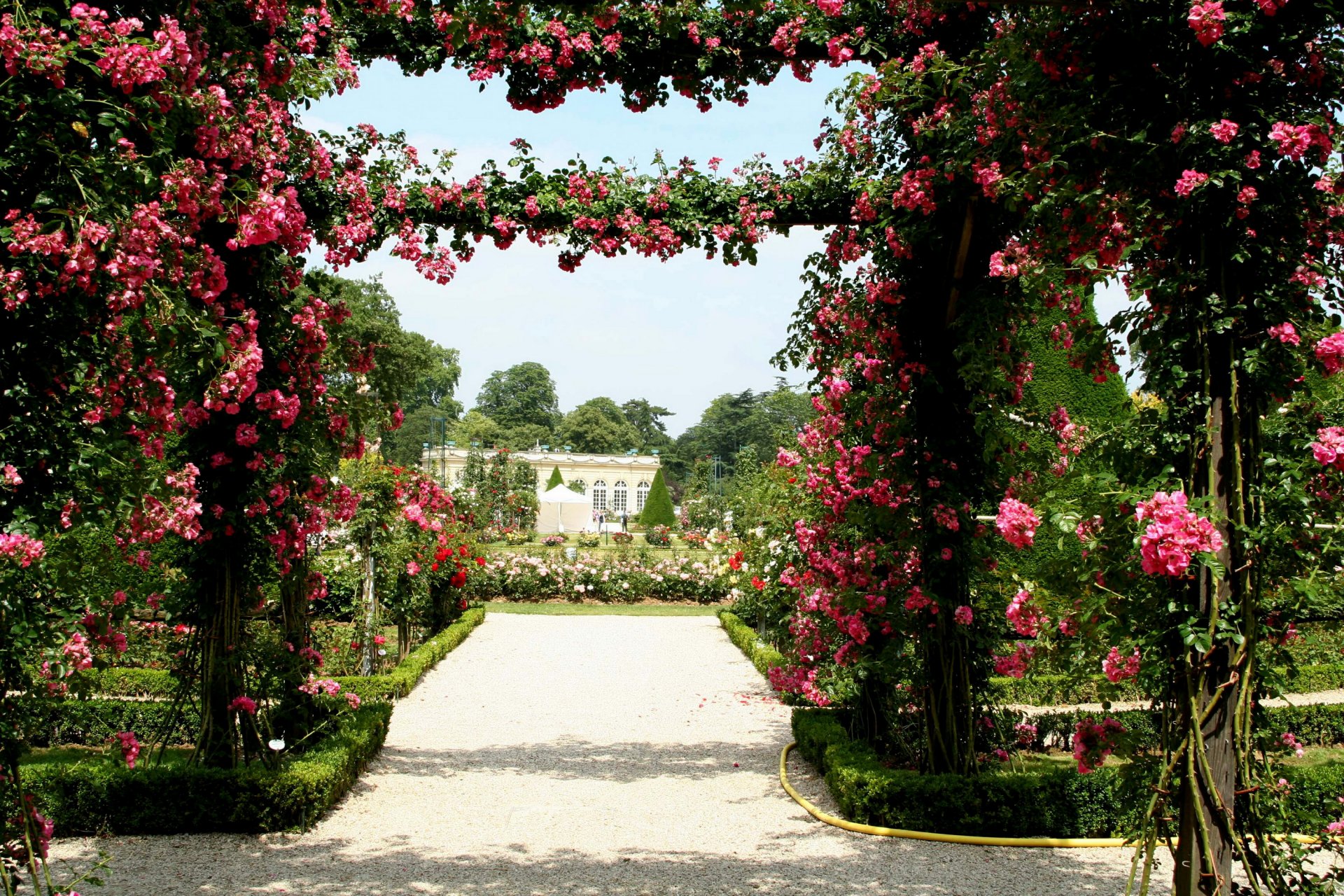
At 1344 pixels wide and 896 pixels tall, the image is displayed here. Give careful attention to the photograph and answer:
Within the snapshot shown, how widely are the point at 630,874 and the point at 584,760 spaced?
233cm

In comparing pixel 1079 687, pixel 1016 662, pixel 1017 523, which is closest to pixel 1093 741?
pixel 1017 523

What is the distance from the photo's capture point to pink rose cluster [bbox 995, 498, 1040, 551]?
3.39m

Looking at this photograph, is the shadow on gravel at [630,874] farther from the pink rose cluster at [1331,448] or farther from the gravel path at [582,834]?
the pink rose cluster at [1331,448]

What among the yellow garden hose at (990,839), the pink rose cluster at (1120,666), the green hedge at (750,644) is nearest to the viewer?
the pink rose cluster at (1120,666)

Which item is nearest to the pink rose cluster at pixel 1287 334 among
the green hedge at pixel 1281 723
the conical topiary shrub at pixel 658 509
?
the green hedge at pixel 1281 723

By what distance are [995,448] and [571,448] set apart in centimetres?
6890

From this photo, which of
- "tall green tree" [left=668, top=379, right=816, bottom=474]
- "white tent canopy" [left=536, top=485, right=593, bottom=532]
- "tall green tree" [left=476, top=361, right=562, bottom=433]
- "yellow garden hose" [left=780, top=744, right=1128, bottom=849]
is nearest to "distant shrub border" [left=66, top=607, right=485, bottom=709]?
"yellow garden hose" [left=780, top=744, right=1128, bottom=849]

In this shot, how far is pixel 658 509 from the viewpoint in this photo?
33.9 metres

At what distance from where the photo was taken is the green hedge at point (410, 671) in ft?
26.4

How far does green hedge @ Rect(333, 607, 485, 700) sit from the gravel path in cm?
26

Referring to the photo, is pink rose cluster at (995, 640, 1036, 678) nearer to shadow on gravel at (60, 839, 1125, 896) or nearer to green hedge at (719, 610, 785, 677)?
shadow on gravel at (60, 839, 1125, 896)

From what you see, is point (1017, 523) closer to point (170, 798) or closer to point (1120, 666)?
point (1120, 666)

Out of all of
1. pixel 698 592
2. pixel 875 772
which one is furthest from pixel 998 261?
pixel 698 592

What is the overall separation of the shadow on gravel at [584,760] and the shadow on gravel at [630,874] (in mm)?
1572
